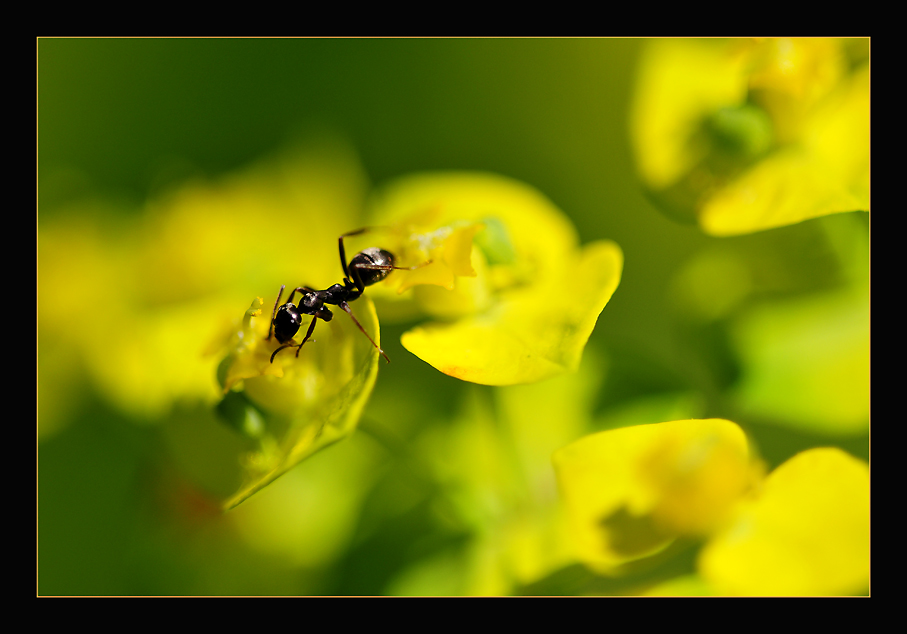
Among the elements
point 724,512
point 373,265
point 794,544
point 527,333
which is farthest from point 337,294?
point 794,544

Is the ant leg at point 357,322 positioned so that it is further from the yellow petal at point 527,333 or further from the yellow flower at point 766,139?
the yellow flower at point 766,139

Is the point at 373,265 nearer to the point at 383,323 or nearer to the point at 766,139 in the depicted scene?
the point at 383,323

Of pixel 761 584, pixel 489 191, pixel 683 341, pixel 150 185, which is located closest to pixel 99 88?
pixel 150 185

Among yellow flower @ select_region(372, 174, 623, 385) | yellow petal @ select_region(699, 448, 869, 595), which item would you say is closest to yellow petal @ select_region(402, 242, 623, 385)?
yellow flower @ select_region(372, 174, 623, 385)

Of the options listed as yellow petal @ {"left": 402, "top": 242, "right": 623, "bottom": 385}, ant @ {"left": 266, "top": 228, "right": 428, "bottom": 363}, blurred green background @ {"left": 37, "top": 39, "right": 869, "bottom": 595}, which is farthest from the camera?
blurred green background @ {"left": 37, "top": 39, "right": 869, "bottom": 595}

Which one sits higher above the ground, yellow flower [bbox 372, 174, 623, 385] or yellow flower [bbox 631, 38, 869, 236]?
yellow flower [bbox 631, 38, 869, 236]

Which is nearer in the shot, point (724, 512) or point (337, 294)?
point (724, 512)

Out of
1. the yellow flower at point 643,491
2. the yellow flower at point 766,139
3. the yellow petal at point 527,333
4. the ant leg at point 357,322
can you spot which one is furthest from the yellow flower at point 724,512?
the yellow flower at point 766,139

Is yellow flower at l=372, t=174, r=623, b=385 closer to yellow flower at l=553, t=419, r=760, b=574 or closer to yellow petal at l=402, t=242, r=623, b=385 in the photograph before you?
yellow petal at l=402, t=242, r=623, b=385
